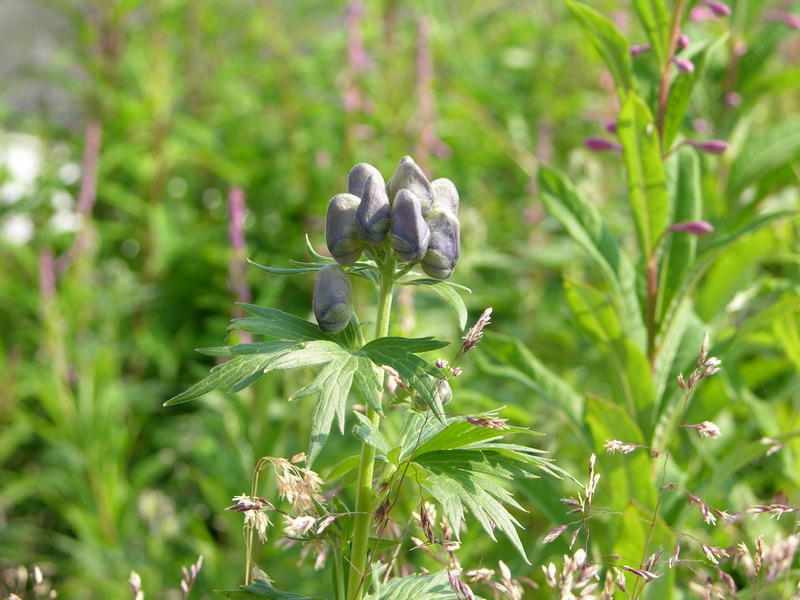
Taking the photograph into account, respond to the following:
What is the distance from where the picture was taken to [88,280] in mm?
3547

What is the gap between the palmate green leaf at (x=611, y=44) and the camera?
1500 mm

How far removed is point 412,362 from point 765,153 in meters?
1.49

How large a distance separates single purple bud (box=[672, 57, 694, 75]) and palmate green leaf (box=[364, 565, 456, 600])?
3.15 feet

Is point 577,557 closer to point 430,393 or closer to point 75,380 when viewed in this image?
point 430,393

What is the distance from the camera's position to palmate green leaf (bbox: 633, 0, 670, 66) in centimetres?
158

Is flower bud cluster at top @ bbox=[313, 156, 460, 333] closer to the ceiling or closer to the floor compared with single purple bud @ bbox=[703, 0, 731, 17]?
closer to the floor

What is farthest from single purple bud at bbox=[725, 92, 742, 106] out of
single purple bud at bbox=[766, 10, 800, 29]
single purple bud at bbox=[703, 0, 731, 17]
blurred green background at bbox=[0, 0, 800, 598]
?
single purple bud at bbox=[703, 0, 731, 17]

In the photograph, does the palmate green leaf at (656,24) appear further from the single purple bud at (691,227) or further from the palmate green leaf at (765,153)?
the palmate green leaf at (765,153)

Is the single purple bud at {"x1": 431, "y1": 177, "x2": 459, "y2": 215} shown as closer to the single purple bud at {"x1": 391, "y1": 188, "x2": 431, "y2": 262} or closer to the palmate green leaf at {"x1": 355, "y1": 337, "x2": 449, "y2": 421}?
the single purple bud at {"x1": 391, "y1": 188, "x2": 431, "y2": 262}

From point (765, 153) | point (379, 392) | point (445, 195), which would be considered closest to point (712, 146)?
point (765, 153)

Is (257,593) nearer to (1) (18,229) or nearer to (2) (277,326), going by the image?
(2) (277,326)

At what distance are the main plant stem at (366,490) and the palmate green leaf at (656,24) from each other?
815mm

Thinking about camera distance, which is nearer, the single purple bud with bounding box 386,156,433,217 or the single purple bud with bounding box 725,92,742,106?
the single purple bud with bounding box 386,156,433,217

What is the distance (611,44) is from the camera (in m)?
1.54
